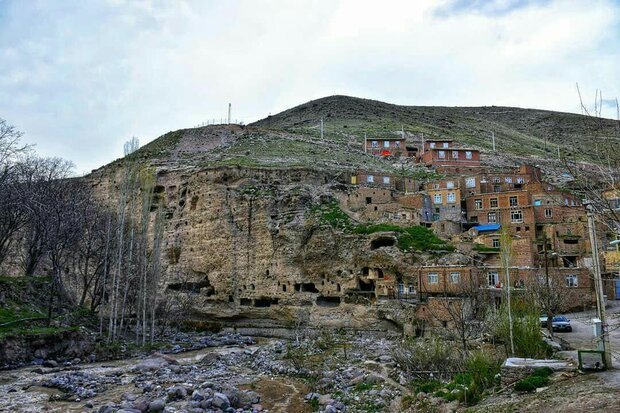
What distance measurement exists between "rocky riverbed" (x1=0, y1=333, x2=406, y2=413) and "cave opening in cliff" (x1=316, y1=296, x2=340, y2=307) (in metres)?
10.0

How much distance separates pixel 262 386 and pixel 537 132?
139846mm

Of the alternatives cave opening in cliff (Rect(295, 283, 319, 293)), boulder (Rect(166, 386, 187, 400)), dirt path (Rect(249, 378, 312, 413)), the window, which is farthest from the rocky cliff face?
boulder (Rect(166, 386, 187, 400))

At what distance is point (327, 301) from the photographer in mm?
44375

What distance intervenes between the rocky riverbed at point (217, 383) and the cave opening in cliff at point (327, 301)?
1004 centimetres

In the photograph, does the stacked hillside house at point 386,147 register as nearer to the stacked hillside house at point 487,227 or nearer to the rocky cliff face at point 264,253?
the stacked hillside house at point 487,227

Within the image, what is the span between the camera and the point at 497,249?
43031mm

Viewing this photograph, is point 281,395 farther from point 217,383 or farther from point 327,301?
point 327,301

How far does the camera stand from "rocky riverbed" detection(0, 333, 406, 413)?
64.6ft

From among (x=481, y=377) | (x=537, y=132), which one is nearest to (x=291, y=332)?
(x=481, y=377)

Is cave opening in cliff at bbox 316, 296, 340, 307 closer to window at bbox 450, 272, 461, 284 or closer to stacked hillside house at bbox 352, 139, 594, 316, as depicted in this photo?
stacked hillside house at bbox 352, 139, 594, 316

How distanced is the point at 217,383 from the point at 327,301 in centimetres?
2136

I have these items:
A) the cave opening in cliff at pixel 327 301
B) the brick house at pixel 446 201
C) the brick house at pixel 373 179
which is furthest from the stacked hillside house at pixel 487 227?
the cave opening in cliff at pixel 327 301

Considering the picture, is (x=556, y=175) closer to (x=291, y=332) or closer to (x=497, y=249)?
(x=497, y=249)

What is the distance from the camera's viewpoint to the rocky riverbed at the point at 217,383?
19688mm
